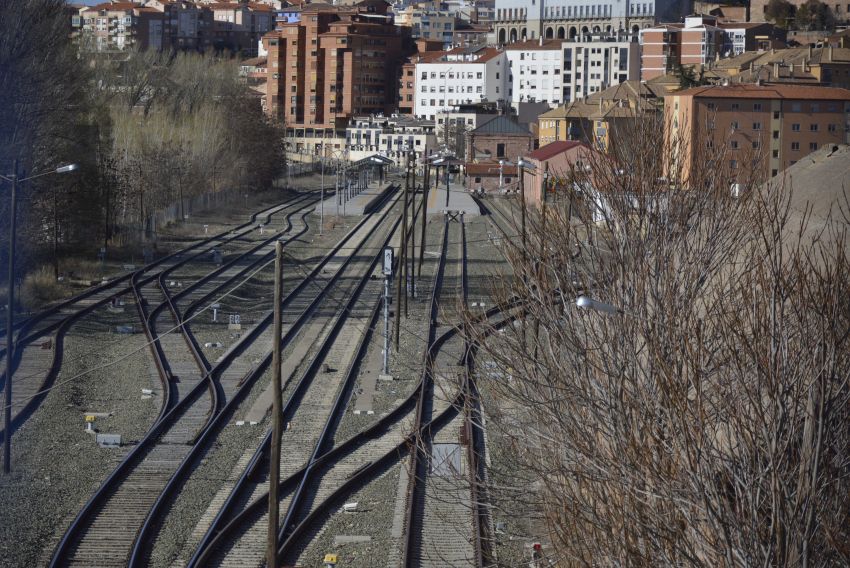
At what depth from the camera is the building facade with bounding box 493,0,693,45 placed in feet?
336

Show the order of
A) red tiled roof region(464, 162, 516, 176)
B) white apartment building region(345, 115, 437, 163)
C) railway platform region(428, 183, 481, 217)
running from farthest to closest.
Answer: white apartment building region(345, 115, 437, 163) → red tiled roof region(464, 162, 516, 176) → railway platform region(428, 183, 481, 217)

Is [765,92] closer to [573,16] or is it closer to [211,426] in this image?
[211,426]

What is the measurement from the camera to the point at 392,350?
18.9 m

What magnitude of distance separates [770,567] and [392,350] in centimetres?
1305

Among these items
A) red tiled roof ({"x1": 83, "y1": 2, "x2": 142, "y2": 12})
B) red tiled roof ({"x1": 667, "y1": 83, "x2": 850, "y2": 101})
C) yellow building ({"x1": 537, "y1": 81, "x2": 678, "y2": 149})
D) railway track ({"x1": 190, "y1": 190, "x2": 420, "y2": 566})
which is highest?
red tiled roof ({"x1": 83, "y1": 2, "x2": 142, "y2": 12})

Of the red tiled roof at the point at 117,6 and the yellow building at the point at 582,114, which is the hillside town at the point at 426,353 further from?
the red tiled roof at the point at 117,6

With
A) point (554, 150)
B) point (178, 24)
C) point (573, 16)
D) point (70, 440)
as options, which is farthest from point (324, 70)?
point (70, 440)

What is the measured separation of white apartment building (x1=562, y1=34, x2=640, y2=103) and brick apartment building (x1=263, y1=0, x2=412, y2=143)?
1395 centimetres

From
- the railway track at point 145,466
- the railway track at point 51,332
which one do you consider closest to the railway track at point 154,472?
the railway track at point 145,466

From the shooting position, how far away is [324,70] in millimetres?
92000

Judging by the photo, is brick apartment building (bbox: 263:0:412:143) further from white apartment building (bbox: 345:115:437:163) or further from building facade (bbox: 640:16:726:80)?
building facade (bbox: 640:16:726:80)

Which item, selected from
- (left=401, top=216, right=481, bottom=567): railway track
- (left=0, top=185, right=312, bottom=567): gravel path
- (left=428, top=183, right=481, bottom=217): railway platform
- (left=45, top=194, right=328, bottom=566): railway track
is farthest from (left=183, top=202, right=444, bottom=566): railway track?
(left=428, top=183, right=481, bottom=217): railway platform

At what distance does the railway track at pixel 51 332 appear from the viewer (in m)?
15.2

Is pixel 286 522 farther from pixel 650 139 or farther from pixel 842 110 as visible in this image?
pixel 842 110
